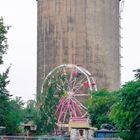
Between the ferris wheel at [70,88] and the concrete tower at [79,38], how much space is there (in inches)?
165

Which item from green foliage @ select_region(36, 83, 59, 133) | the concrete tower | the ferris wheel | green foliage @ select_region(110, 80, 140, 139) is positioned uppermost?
the concrete tower

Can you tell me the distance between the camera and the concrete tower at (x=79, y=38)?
7394 cm

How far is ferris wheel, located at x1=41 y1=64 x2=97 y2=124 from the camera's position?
61.1m

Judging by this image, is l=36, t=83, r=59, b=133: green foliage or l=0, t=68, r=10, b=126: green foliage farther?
l=36, t=83, r=59, b=133: green foliage

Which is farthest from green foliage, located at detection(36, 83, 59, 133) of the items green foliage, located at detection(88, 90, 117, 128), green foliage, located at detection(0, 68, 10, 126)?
green foliage, located at detection(0, 68, 10, 126)

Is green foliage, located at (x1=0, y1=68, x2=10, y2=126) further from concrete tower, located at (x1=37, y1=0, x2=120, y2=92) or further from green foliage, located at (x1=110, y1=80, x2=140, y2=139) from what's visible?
concrete tower, located at (x1=37, y1=0, x2=120, y2=92)

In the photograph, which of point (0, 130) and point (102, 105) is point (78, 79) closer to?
point (102, 105)

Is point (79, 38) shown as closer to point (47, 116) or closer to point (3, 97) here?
point (47, 116)

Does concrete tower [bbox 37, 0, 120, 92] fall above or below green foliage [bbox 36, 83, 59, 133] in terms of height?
above

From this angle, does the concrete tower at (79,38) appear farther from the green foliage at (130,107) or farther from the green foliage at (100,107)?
the green foliage at (130,107)

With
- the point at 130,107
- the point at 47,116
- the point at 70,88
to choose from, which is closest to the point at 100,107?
the point at 47,116

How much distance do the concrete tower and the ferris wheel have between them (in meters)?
4.20

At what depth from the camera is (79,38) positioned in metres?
74.2

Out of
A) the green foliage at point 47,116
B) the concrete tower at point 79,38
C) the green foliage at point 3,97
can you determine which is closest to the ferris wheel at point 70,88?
the green foliage at point 47,116
